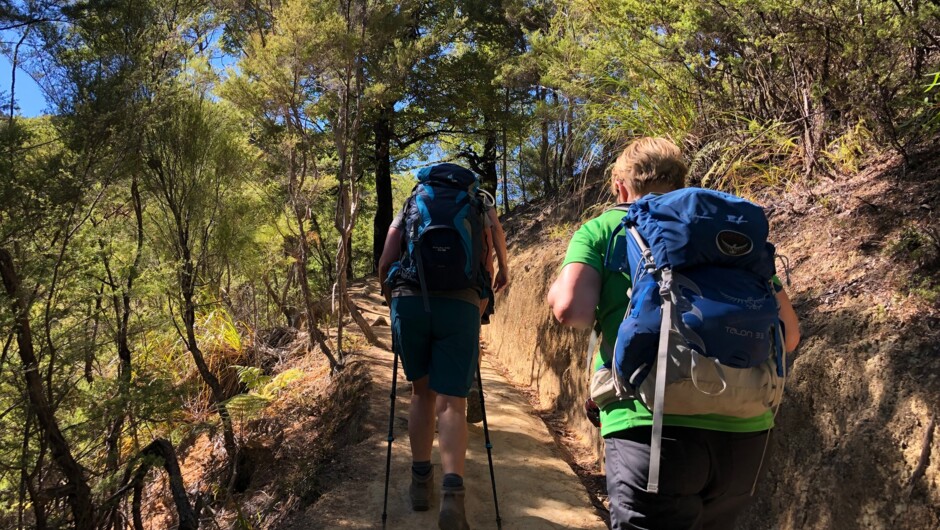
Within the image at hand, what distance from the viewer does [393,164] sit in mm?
17250

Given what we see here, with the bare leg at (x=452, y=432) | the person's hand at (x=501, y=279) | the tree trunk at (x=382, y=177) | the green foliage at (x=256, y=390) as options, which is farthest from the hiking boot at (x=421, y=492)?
the tree trunk at (x=382, y=177)

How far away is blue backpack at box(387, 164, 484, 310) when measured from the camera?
2.90m

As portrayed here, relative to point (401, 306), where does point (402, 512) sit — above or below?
below

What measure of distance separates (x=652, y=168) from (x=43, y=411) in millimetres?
3753

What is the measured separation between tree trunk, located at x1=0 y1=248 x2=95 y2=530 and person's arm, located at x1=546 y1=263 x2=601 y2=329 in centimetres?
325

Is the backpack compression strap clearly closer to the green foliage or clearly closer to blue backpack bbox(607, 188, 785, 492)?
blue backpack bbox(607, 188, 785, 492)

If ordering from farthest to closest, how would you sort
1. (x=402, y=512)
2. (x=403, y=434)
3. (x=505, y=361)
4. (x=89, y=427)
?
(x=505, y=361), (x=403, y=434), (x=89, y=427), (x=402, y=512)

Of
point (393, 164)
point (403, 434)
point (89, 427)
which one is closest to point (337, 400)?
point (403, 434)

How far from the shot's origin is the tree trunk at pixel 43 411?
3402mm

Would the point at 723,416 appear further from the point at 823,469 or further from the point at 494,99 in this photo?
the point at 494,99

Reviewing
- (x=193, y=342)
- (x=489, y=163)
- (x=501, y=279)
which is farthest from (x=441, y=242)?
(x=489, y=163)

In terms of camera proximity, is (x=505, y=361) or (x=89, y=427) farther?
(x=505, y=361)

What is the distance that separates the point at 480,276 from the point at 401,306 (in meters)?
0.44

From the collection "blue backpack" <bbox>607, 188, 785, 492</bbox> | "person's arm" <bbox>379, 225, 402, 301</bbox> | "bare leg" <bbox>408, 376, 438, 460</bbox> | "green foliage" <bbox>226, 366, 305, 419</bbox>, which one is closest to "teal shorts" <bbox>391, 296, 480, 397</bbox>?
"bare leg" <bbox>408, 376, 438, 460</bbox>
